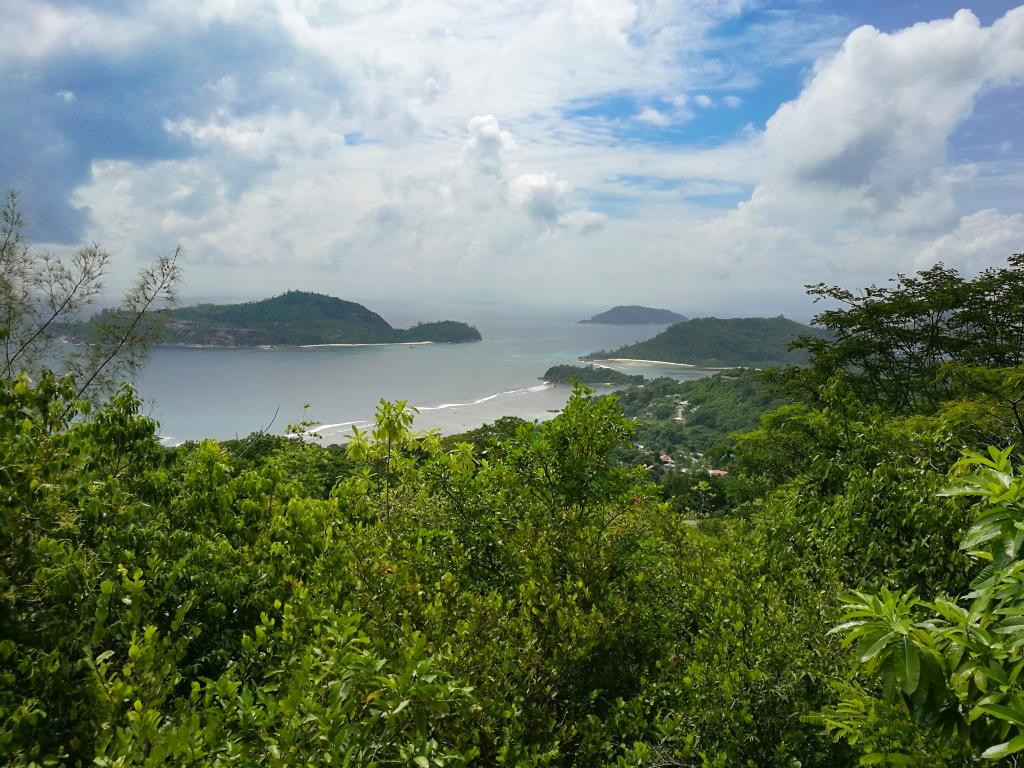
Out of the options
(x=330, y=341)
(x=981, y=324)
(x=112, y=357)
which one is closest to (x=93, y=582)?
(x=112, y=357)

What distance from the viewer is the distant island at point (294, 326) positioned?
86.6 meters

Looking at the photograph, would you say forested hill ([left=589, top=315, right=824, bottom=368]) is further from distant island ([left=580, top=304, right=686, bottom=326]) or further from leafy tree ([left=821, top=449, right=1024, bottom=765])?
leafy tree ([left=821, top=449, right=1024, bottom=765])

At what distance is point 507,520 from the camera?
3.96 metres

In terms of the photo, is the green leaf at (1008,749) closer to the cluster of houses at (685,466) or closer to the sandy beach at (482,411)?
the cluster of houses at (685,466)

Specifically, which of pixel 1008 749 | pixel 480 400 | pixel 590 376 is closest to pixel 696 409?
pixel 590 376

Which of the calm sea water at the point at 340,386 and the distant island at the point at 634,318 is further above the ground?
the distant island at the point at 634,318

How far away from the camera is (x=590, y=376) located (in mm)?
76375

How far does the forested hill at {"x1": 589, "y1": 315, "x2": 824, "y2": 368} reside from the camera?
99125mm

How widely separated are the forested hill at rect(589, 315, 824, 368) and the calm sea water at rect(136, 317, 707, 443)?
9.04 metres

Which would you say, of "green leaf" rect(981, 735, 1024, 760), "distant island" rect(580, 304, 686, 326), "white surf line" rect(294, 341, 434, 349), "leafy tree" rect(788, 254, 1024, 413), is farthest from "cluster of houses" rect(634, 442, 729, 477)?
"distant island" rect(580, 304, 686, 326)

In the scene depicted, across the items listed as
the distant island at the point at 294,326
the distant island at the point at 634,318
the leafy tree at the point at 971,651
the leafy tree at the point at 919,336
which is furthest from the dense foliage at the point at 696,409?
the distant island at the point at 634,318

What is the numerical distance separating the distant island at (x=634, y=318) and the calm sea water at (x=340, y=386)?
280ft

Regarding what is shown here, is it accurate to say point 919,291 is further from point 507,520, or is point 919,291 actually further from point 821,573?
point 507,520

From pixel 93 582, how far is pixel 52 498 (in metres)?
0.65
